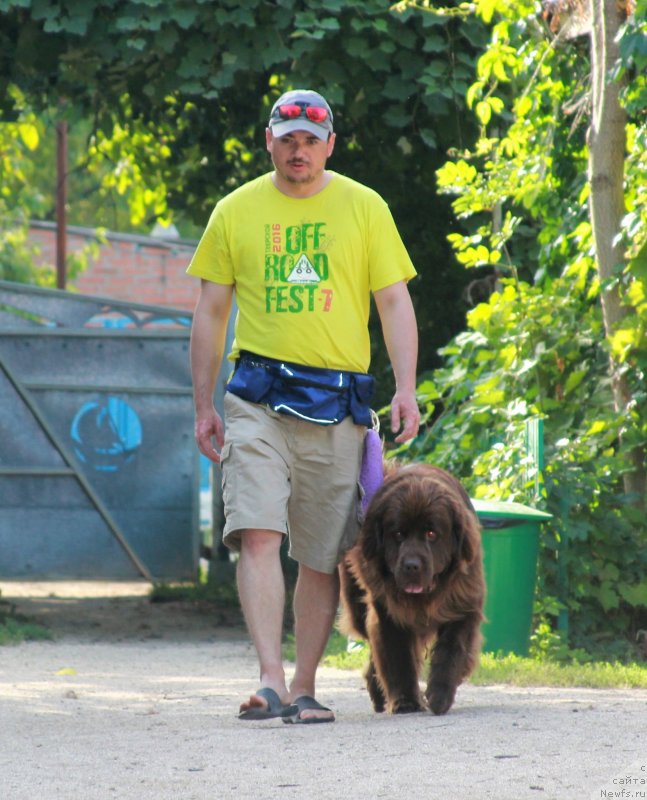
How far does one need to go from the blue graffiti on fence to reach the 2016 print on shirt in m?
4.90

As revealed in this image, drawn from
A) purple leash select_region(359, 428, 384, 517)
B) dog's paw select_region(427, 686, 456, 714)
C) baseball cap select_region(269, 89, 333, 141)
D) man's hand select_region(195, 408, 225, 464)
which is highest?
baseball cap select_region(269, 89, 333, 141)

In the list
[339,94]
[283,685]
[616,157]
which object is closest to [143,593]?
[339,94]

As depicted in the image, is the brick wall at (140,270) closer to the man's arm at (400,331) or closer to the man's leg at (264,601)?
the man's arm at (400,331)

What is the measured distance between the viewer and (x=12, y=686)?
6.62 metres

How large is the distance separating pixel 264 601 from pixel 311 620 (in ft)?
0.78

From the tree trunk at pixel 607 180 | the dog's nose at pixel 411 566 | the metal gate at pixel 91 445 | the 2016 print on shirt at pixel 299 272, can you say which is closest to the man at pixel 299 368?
the 2016 print on shirt at pixel 299 272

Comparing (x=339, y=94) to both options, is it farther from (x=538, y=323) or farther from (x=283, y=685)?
(x=283, y=685)

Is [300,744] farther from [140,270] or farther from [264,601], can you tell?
[140,270]

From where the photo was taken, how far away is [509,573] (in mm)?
6930

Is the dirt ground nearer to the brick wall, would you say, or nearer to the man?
the man

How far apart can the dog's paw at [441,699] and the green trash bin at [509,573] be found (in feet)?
5.65

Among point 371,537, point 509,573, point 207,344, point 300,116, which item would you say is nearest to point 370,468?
point 371,537

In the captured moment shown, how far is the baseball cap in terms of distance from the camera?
5125mm

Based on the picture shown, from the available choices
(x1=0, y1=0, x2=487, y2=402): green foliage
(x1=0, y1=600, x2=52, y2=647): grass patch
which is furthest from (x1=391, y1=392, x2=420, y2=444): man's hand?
(x1=0, y1=600, x2=52, y2=647): grass patch
